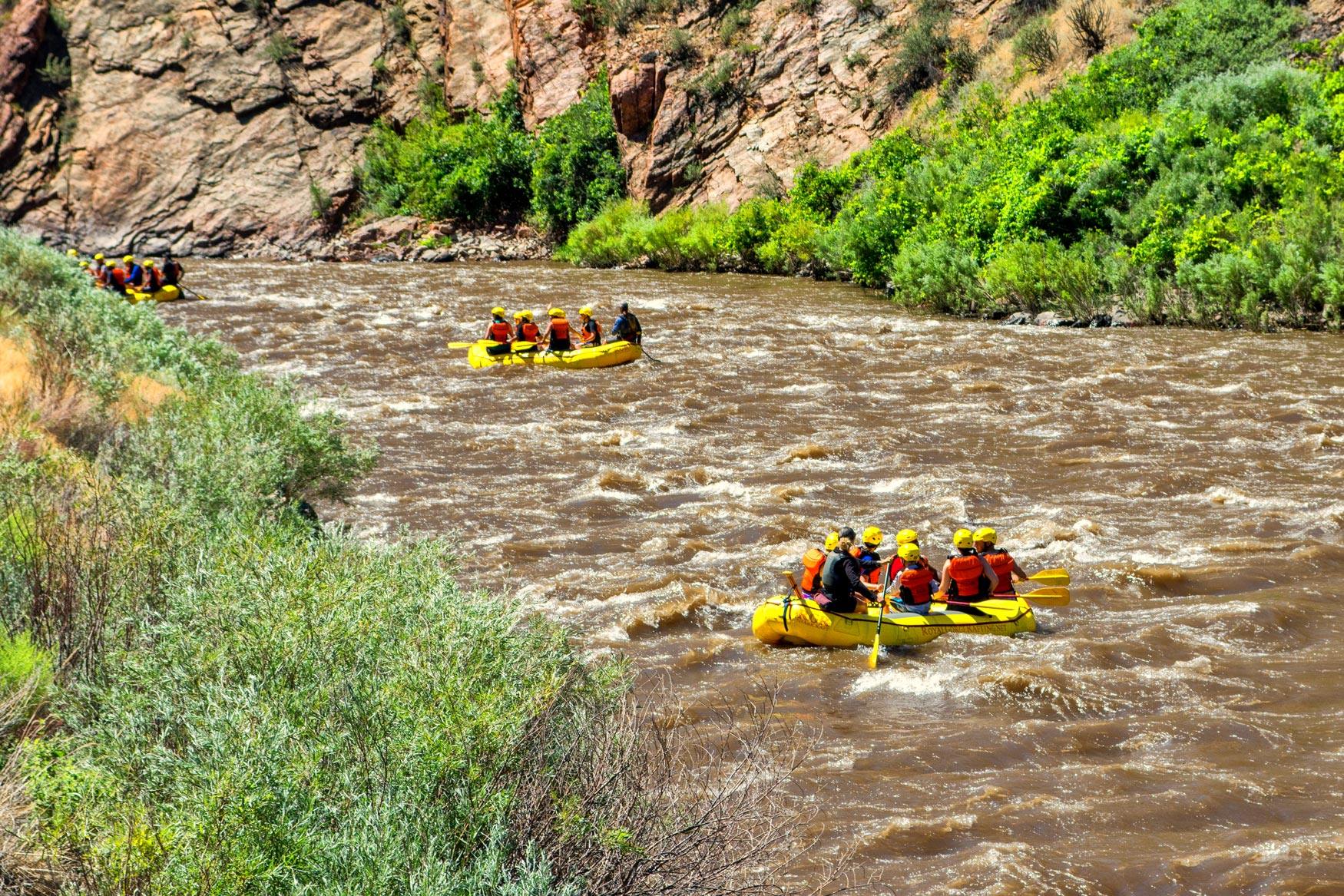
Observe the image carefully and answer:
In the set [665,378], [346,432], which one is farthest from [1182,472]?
[346,432]

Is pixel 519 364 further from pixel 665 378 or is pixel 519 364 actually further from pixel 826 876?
pixel 826 876

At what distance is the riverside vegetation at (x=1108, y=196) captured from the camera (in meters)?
18.6

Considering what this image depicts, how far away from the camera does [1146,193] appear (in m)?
20.8

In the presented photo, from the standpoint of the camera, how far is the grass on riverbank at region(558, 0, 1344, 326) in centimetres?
1845

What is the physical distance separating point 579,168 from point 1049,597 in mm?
31315

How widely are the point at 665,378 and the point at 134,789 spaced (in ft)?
46.0

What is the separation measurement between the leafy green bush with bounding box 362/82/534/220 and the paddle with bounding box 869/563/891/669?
32584 millimetres

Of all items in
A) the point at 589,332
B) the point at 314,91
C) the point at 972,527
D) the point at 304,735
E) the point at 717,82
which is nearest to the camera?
the point at 304,735

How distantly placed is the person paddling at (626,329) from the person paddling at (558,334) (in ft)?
2.36

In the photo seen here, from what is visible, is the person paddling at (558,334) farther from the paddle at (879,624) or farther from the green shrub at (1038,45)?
the green shrub at (1038,45)

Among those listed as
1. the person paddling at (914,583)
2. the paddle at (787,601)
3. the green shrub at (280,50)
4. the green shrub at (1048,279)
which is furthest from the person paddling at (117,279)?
the green shrub at (280,50)

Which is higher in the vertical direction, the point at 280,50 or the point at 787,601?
the point at 280,50

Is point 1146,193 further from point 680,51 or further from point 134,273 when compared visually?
point 134,273

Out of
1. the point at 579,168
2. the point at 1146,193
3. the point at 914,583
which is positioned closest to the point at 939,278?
the point at 1146,193
